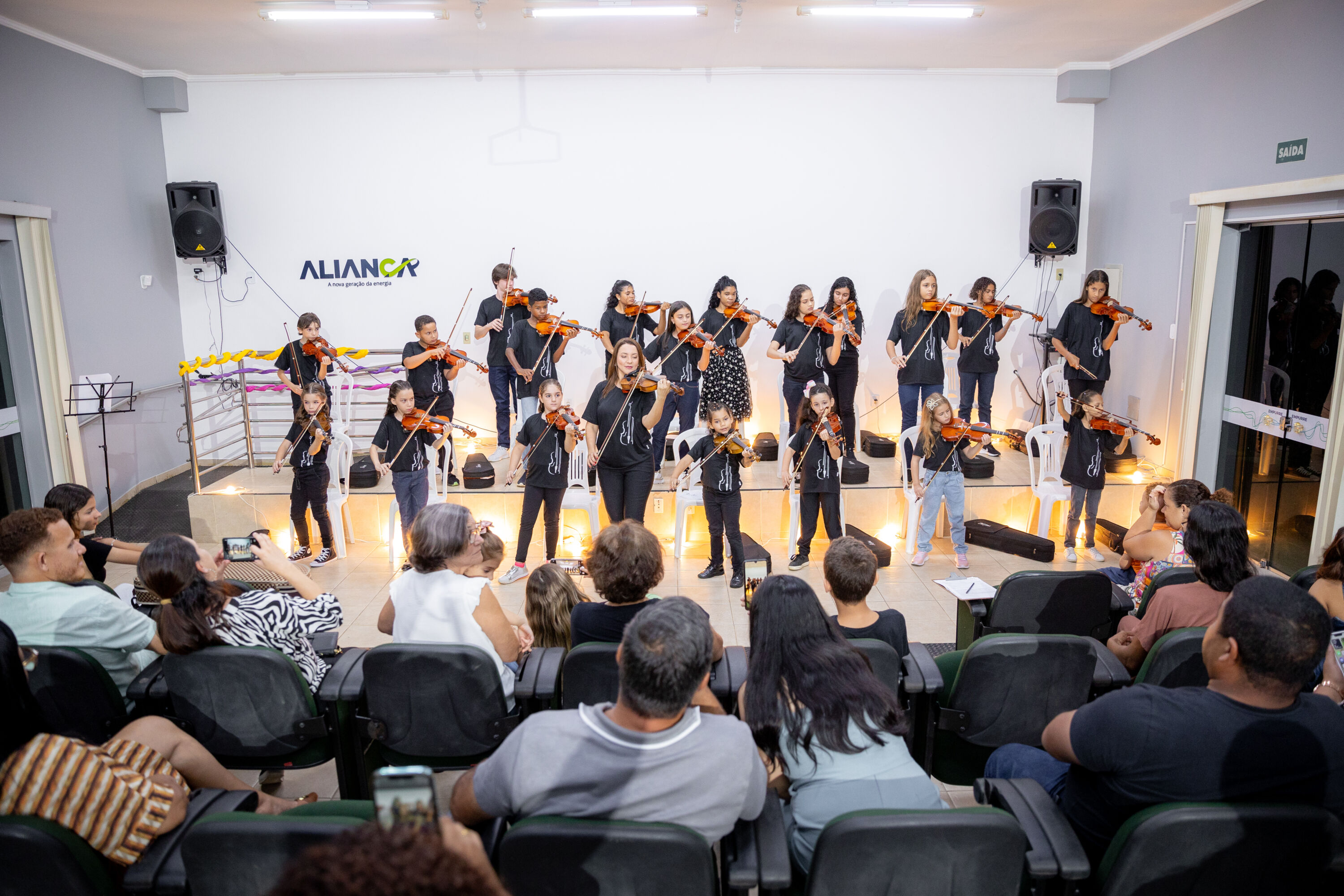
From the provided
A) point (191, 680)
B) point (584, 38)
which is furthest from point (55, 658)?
point (584, 38)

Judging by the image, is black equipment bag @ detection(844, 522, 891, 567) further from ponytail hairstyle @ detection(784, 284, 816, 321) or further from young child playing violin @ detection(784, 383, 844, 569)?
ponytail hairstyle @ detection(784, 284, 816, 321)

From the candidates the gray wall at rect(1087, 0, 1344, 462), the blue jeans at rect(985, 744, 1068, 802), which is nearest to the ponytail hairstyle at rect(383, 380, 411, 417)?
the blue jeans at rect(985, 744, 1068, 802)

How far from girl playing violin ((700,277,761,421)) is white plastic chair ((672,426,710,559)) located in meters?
0.54

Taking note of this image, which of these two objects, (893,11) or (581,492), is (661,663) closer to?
(581,492)

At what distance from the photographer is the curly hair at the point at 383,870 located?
88 centimetres

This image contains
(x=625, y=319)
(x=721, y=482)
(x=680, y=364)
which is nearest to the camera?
(x=721, y=482)

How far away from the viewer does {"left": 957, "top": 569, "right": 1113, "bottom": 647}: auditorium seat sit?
3203 millimetres

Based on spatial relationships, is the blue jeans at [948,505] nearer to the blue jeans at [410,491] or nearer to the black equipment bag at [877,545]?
the black equipment bag at [877,545]

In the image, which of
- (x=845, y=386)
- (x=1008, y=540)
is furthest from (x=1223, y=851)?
(x=845, y=386)

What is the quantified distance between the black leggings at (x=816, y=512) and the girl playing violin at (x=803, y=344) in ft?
3.47

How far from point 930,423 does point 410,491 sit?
10.4 feet

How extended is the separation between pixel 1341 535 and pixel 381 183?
695 cm

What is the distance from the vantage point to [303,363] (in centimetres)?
601

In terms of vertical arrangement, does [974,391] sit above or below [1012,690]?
above
